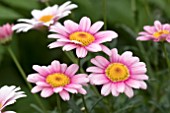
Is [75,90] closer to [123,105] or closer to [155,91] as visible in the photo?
[123,105]

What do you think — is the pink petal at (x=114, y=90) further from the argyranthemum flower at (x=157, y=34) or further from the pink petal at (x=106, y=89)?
the argyranthemum flower at (x=157, y=34)

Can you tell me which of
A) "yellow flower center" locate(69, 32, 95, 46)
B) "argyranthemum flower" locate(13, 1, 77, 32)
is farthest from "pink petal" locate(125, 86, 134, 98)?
"argyranthemum flower" locate(13, 1, 77, 32)

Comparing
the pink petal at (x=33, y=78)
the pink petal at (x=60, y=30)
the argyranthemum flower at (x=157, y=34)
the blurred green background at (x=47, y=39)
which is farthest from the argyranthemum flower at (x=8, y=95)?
the blurred green background at (x=47, y=39)

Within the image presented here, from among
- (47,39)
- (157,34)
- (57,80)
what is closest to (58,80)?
(57,80)

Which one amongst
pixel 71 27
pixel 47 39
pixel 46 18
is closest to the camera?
pixel 71 27

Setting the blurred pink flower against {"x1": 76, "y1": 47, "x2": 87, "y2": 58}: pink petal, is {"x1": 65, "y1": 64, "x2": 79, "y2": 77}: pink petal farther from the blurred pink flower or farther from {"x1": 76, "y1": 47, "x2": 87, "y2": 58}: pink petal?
the blurred pink flower

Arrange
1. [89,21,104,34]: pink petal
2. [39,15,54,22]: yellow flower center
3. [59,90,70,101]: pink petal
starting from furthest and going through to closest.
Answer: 1. [39,15,54,22]: yellow flower center
2. [89,21,104,34]: pink petal
3. [59,90,70,101]: pink petal

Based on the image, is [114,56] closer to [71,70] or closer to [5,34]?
[71,70]
